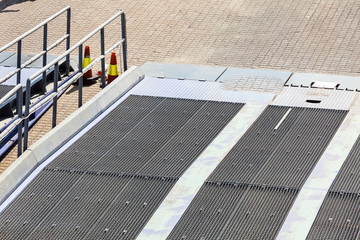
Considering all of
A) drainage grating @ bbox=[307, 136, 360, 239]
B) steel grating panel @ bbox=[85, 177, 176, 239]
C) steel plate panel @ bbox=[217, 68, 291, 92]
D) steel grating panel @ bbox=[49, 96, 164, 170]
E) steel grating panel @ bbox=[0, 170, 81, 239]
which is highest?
drainage grating @ bbox=[307, 136, 360, 239]

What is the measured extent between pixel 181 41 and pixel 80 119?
5.02 m

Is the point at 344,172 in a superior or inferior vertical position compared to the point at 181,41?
superior

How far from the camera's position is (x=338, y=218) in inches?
283

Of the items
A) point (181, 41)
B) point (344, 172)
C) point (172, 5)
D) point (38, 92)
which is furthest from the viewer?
point (172, 5)

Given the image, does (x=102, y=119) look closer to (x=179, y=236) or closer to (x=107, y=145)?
(x=107, y=145)

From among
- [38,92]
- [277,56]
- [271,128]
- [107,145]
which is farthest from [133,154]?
[277,56]

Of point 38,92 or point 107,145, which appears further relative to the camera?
point 38,92

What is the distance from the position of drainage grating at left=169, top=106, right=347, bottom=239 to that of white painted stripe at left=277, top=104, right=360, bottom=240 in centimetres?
7

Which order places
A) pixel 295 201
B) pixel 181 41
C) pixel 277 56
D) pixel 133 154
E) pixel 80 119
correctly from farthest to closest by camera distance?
pixel 181 41 < pixel 277 56 < pixel 80 119 < pixel 133 154 < pixel 295 201

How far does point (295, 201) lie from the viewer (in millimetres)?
7535

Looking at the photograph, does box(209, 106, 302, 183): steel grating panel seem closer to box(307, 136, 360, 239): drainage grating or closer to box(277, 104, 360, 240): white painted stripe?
box(277, 104, 360, 240): white painted stripe

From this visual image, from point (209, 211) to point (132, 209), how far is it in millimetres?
717

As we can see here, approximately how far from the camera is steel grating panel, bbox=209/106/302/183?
8172 millimetres

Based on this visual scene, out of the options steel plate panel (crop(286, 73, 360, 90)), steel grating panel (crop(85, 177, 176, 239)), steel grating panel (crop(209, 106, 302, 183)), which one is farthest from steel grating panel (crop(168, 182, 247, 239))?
steel plate panel (crop(286, 73, 360, 90))
